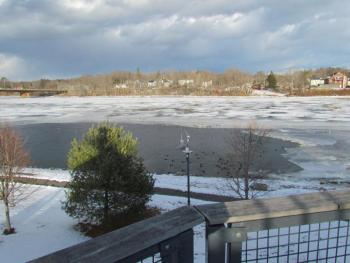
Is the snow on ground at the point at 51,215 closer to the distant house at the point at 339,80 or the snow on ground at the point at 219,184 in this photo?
the snow on ground at the point at 219,184

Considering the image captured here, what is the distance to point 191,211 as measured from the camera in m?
2.44

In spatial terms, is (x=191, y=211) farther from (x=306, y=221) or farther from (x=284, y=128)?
(x=284, y=128)

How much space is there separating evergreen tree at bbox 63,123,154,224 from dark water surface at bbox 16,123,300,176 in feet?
31.4

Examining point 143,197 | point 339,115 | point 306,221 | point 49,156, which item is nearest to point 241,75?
point 339,115

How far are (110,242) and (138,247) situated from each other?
16 cm

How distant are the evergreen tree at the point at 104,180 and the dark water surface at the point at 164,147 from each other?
31.4 feet

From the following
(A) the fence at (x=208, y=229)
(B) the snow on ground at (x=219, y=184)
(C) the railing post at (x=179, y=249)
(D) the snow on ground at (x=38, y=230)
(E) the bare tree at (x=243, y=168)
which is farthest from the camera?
(B) the snow on ground at (x=219, y=184)

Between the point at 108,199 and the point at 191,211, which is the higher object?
the point at 191,211

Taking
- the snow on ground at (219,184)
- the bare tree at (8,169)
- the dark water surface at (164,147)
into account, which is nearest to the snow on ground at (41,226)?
the bare tree at (8,169)

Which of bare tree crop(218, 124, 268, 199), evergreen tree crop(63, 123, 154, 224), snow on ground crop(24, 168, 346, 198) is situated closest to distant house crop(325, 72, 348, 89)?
bare tree crop(218, 124, 268, 199)

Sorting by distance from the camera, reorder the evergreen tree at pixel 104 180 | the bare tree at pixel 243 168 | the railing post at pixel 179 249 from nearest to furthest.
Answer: the railing post at pixel 179 249, the evergreen tree at pixel 104 180, the bare tree at pixel 243 168

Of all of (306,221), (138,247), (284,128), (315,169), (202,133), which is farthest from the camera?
(284,128)

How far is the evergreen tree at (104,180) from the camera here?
47.5 ft

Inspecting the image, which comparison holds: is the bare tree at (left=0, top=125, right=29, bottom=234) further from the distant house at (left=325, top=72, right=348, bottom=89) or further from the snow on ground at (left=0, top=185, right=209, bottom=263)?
the distant house at (left=325, top=72, right=348, bottom=89)
